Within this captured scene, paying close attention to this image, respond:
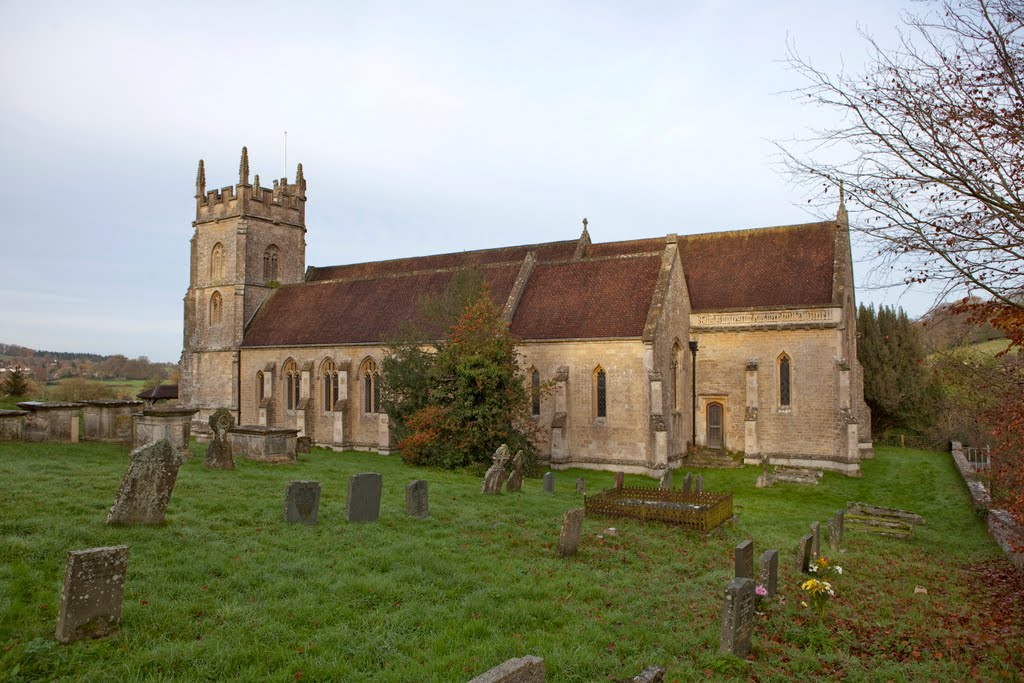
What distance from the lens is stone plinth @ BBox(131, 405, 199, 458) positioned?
16.9m

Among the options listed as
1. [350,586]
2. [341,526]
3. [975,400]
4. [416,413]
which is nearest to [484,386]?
[416,413]

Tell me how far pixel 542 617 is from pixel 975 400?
24.7 m

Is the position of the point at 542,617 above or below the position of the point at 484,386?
below

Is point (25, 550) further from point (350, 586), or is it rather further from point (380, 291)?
point (380, 291)

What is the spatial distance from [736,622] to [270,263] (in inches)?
1446

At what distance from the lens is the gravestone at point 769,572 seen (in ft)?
32.7

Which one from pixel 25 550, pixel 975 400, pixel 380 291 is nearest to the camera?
pixel 25 550

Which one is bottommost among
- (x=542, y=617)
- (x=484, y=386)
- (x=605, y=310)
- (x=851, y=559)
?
(x=851, y=559)

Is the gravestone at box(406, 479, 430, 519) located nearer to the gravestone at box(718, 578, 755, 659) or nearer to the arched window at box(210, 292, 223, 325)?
Answer: the gravestone at box(718, 578, 755, 659)

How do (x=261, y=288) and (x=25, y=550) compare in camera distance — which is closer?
(x=25, y=550)

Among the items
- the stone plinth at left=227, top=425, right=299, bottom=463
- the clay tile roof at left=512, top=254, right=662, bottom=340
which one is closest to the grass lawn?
the stone plinth at left=227, top=425, right=299, bottom=463

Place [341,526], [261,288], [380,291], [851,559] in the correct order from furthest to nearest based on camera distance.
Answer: [261,288] → [380,291] → [851,559] → [341,526]

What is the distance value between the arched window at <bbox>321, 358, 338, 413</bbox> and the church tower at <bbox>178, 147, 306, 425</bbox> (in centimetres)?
612

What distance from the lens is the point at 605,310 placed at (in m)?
27.9
